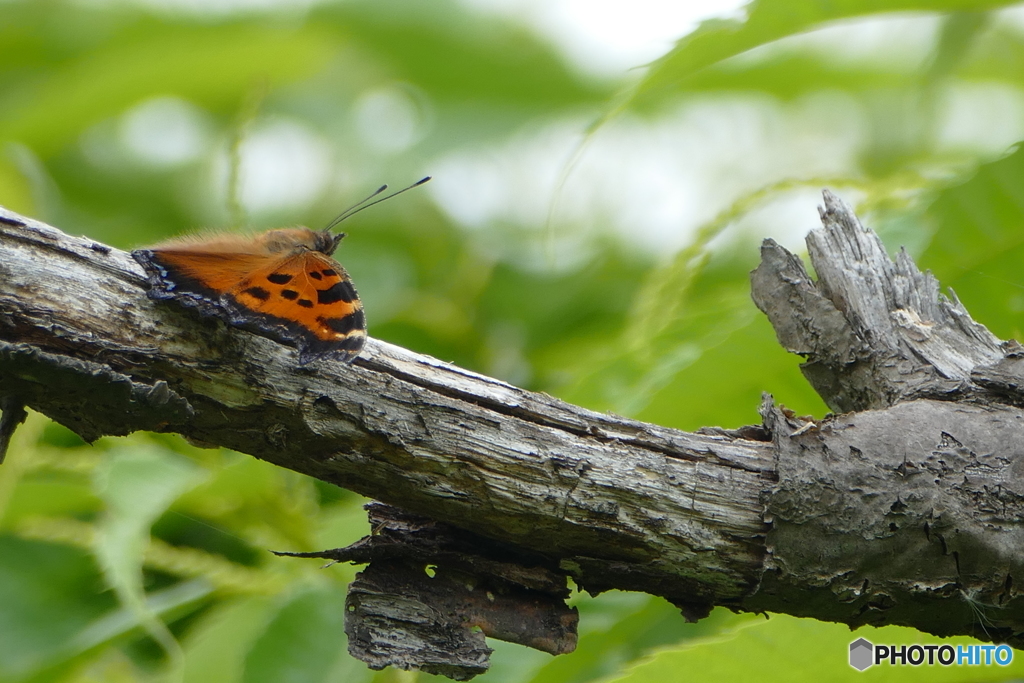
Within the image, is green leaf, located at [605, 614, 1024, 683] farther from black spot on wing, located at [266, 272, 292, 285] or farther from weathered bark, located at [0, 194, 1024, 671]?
black spot on wing, located at [266, 272, 292, 285]

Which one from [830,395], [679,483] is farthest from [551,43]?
[679,483]

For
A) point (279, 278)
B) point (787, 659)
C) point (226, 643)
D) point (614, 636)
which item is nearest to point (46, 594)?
point (226, 643)

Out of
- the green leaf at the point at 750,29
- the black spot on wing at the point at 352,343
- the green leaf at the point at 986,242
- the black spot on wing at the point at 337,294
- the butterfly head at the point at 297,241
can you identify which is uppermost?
the green leaf at the point at 750,29

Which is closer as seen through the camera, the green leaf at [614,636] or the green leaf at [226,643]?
the green leaf at [614,636]

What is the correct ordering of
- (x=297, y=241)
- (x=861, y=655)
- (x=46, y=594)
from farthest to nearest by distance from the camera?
(x=46, y=594) < (x=861, y=655) < (x=297, y=241)

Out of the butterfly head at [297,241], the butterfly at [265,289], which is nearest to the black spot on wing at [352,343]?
the butterfly at [265,289]

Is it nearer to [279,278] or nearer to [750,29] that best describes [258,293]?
[279,278]

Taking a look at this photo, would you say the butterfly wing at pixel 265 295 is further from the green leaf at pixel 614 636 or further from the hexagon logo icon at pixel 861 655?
the hexagon logo icon at pixel 861 655
